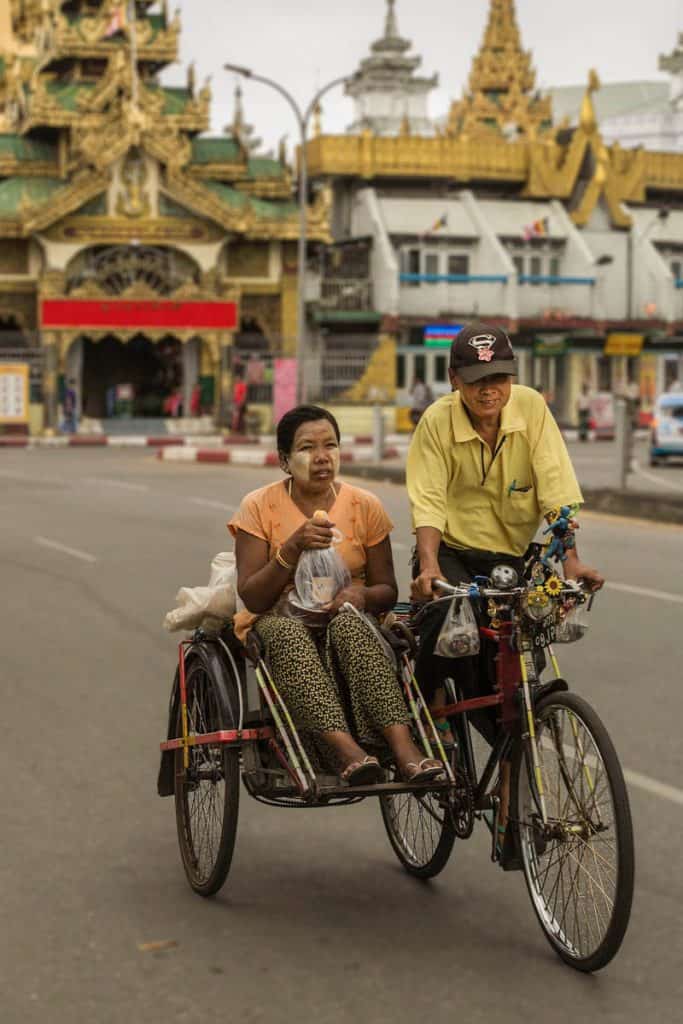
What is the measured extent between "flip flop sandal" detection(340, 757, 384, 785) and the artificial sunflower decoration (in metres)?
0.67

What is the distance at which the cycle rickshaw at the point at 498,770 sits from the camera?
439 cm

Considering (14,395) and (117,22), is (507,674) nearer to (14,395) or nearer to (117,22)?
(14,395)

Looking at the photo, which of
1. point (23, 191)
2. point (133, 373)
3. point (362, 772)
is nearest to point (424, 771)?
point (362, 772)

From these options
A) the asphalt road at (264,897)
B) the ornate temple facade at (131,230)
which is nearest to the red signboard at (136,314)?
the ornate temple facade at (131,230)

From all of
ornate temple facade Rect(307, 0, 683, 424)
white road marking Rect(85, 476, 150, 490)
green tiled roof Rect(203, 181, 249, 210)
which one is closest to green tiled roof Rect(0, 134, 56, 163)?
green tiled roof Rect(203, 181, 249, 210)

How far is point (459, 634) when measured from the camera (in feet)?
15.4

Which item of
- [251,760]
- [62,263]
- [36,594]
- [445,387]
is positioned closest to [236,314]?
[62,263]

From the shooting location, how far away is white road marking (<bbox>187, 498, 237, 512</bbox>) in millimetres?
20141

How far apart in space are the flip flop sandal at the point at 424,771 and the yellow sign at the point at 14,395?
41825 millimetres

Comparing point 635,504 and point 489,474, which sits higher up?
point 489,474

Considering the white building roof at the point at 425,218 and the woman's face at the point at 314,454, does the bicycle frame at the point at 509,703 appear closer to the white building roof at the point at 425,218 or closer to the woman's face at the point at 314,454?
the woman's face at the point at 314,454

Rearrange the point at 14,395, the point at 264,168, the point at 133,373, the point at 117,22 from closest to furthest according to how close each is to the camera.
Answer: the point at 14,395 < the point at 117,22 < the point at 133,373 < the point at 264,168

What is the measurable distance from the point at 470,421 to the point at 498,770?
107cm

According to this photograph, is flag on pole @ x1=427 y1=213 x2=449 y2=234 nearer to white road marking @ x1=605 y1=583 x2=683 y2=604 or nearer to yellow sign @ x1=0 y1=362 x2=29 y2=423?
yellow sign @ x1=0 y1=362 x2=29 y2=423
